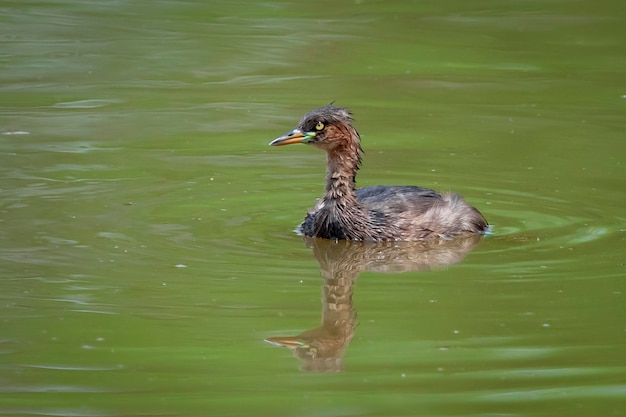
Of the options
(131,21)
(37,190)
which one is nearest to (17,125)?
(37,190)

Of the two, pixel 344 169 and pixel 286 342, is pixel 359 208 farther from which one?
pixel 286 342

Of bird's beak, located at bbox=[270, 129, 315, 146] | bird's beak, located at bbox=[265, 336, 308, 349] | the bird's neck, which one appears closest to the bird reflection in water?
bird's beak, located at bbox=[265, 336, 308, 349]

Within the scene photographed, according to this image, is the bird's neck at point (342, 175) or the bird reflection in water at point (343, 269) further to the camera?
the bird's neck at point (342, 175)

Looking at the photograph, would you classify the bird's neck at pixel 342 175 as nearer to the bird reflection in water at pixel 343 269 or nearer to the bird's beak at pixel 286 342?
the bird reflection in water at pixel 343 269

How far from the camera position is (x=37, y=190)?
11.9 m

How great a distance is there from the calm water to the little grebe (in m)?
0.19

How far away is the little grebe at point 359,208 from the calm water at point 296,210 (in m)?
0.19

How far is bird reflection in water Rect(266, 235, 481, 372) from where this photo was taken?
27.2ft

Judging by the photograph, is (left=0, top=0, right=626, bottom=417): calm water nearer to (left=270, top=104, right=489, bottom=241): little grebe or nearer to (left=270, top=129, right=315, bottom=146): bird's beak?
(left=270, top=104, right=489, bottom=241): little grebe

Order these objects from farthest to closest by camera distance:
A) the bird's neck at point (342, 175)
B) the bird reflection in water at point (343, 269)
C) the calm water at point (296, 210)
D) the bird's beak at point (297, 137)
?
the bird's neck at point (342, 175) → the bird's beak at point (297, 137) → the bird reflection in water at point (343, 269) → the calm water at point (296, 210)

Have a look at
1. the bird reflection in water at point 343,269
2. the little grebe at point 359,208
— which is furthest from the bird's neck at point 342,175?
the bird reflection in water at point 343,269

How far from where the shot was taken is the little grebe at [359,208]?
1102 centimetres

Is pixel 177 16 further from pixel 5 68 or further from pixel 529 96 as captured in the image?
pixel 529 96

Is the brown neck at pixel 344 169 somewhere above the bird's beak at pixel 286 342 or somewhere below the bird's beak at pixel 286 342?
above
